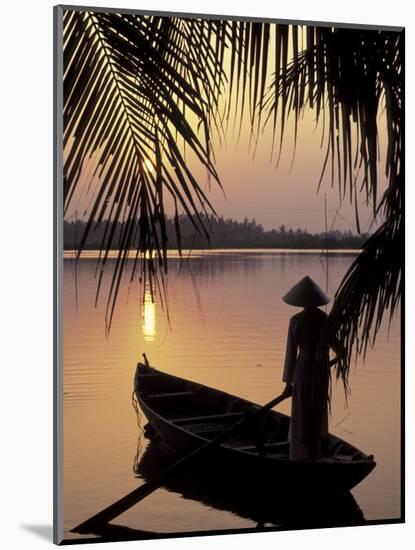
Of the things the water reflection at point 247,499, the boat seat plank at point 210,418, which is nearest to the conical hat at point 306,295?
the boat seat plank at point 210,418

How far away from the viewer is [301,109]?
665cm

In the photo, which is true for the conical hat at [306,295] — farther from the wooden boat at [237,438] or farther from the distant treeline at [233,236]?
the wooden boat at [237,438]

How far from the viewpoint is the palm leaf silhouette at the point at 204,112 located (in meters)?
6.30

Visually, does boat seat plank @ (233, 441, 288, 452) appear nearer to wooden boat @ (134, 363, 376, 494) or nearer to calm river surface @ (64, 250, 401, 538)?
wooden boat @ (134, 363, 376, 494)

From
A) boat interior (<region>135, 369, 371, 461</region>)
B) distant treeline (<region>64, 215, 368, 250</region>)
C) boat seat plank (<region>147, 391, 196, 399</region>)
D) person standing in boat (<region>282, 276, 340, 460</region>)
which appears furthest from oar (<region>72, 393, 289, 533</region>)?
A: distant treeline (<region>64, 215, 368, 250</region>)

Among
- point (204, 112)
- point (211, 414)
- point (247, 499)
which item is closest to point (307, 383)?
point (211, 414)

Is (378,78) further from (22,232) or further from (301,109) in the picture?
(22,232)

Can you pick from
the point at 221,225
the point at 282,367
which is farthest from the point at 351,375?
the point at 221,225

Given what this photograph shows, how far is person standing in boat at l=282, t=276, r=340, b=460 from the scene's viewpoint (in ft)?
21.7

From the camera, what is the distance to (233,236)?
255 inches

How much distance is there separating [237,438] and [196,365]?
0.41 metres

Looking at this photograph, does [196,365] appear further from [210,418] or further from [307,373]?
[307,373]

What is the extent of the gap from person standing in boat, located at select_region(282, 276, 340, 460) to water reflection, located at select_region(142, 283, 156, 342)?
68 centimetres

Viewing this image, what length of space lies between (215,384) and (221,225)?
0.74m
